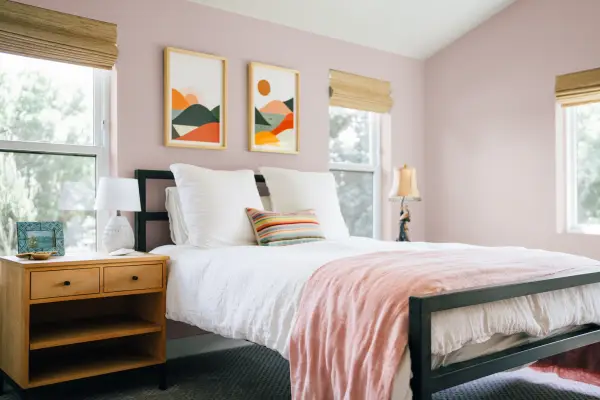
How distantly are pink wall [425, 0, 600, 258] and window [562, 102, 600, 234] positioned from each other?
125 millimetres

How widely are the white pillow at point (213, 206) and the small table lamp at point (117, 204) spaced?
12.9 inches

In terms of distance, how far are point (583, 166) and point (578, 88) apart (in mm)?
576

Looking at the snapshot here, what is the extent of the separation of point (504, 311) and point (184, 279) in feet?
5.11

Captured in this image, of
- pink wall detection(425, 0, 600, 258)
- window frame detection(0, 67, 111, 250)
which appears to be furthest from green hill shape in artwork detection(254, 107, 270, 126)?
pink wall detection(425, 0, 600, 258)

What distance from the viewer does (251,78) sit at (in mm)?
4133

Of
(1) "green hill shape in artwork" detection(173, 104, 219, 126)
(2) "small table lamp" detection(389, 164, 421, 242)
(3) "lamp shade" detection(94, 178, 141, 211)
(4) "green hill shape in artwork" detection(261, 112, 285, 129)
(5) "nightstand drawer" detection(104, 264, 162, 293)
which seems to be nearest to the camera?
(5) "nightstand drawer" detection(104, 264, 162, 293)

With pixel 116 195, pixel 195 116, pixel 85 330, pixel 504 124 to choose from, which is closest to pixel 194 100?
pixel 195 116

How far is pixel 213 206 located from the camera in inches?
133

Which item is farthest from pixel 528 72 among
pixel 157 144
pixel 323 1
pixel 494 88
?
pixel 157 144

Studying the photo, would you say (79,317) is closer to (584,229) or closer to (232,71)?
(232,71)

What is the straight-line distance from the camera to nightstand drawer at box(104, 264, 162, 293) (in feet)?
9.51

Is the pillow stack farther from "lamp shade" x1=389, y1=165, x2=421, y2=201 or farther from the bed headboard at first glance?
"lamp shade" x1=389, y1=165, x2=421, y2=201

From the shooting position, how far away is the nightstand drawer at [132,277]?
2898 mm

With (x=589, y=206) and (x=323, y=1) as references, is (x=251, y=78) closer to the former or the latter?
(x=323, y=1)
